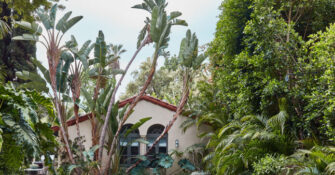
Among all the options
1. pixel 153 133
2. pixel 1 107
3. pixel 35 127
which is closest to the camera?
pixel 1 107

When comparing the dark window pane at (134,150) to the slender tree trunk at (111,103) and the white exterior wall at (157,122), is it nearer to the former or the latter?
the white exterior wall at (157,122)

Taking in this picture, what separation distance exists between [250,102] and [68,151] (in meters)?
6.44

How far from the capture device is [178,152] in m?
11.9

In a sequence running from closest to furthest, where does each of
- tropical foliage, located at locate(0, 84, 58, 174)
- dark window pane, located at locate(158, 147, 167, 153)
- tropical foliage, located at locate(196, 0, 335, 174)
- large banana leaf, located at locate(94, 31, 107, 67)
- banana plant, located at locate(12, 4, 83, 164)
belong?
tropical foliage, located at locate(0, 84, 58, 174) < tropical foliage, located at locate(196, 0, 335, 174) < banana plant, located at locate(12, 4, 83, 164) < large banana leaf, located at locate(94, 31, 107, 67) < dark window pane, located at locate(158, 147, 167, 153)

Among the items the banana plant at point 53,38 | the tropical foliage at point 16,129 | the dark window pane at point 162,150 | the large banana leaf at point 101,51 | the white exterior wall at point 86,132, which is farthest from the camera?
the dark window pane at point 162,150

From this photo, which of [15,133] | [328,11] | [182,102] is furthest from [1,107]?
[328,11]

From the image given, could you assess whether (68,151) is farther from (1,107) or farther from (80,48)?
(1,107)

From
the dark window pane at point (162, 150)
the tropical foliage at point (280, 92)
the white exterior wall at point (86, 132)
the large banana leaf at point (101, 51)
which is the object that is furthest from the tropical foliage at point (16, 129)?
the dark window pane at point (162, 150)

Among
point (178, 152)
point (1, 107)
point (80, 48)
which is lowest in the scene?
point (178, 152)

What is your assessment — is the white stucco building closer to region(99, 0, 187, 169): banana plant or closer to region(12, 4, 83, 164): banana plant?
region(99, 0, 187, 169): banana plant

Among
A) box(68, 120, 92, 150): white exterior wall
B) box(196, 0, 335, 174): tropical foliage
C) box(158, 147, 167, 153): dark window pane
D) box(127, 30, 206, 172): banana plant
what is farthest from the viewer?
box(158, 147, 167, 153): dark window pane

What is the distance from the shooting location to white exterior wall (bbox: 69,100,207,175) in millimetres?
12555

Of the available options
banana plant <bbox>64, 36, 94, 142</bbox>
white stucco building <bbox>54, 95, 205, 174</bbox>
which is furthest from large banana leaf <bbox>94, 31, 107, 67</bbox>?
white stucco building <bbox>54, 95, 205, 174</bbox>

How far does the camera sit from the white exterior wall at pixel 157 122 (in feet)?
41.2
